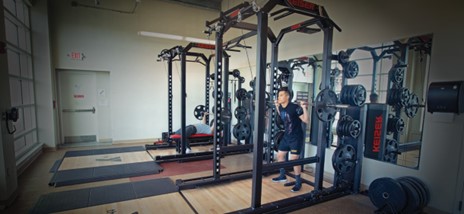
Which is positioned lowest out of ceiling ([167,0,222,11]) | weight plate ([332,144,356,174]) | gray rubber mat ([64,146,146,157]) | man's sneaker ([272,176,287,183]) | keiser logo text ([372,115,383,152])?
gray rubber mat ([64,146,146,157])

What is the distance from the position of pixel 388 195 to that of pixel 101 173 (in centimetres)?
457

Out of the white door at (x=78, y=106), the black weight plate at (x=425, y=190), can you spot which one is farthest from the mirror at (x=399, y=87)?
the white door at (x=78, y=106)

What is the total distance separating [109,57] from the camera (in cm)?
652

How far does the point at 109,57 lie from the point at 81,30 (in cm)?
Answer: 93

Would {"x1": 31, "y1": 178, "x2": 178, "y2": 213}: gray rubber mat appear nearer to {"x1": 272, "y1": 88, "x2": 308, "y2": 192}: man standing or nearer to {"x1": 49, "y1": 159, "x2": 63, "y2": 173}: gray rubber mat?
{"x1": 49, "y1": 159, "x2": 63, "y2": 173}: gray rubber mat

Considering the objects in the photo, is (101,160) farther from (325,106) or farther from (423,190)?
(423,190)

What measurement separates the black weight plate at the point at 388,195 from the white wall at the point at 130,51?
596cm

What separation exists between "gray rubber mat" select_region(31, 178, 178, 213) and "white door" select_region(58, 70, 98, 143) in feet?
11.9

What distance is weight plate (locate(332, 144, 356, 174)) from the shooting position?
130 inches

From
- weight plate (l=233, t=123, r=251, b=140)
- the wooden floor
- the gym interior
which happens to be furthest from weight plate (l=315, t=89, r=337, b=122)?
weight plate (l=233, t=123, r=251, b=140)

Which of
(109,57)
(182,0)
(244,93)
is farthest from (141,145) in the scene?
(182,0)

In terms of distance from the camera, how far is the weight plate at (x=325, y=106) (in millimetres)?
3140

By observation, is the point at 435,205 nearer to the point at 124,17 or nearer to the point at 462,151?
the point at 462,151

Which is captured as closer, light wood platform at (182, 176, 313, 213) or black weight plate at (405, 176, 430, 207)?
black weight plate at (405, 176, 430, 207)
